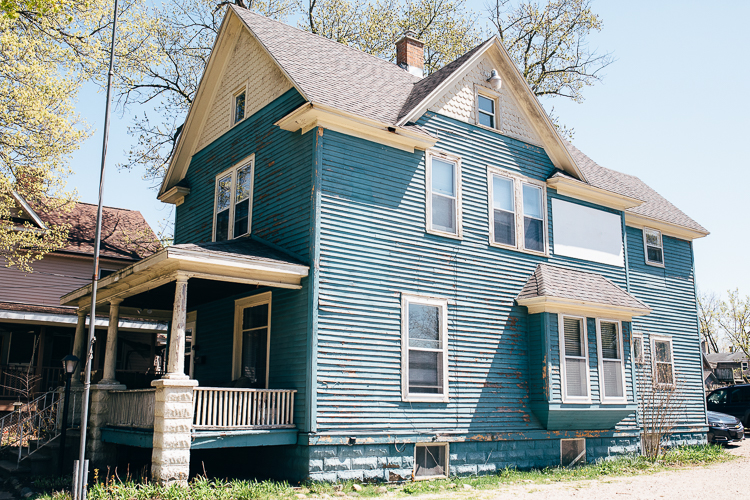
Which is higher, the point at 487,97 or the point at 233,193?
the point at 487,97

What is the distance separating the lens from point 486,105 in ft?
50.3

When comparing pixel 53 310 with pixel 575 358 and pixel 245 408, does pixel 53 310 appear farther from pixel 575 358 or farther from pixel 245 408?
pixel 575 358

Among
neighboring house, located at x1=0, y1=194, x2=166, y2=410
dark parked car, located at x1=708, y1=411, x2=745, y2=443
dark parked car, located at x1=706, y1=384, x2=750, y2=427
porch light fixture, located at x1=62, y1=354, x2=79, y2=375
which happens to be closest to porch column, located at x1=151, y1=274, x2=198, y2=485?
porch light fixture, located at x1=62, y1=354, x2=79, y2=375

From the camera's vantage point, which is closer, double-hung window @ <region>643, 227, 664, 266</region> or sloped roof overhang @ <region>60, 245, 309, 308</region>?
sloped roof overhang @ <region>60, 245, 309, 308</region>

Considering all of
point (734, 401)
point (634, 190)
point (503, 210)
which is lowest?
point (734, 401)

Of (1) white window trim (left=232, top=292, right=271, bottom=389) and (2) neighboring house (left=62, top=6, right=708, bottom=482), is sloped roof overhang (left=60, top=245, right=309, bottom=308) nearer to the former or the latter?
(2) neighboring house (left=62, top=6, right=708, bottom=482)

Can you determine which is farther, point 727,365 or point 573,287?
point 727,365

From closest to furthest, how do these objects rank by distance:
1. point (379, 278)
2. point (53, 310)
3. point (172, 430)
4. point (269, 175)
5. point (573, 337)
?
point (172, 430)
point (379, 278)
point (269, 175)
point (573, 337)
point (53, 310)

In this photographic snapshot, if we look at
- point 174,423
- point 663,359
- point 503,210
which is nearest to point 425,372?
point 503,210

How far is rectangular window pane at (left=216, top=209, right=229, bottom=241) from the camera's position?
15.0 metres

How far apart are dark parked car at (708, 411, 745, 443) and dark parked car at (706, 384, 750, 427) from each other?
5831mm

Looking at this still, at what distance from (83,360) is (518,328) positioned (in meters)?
10.2

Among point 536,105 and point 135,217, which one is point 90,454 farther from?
point 135,217

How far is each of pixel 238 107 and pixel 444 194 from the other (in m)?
5.51
